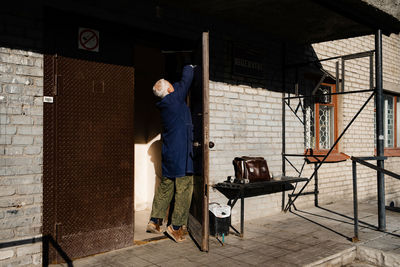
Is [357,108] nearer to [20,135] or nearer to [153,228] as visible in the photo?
[153,228]

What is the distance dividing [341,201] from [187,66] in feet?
15.6

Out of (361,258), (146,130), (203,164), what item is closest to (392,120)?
(361,258)

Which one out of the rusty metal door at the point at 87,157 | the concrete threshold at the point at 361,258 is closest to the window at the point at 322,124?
the concrete threshold at the point at 361,258

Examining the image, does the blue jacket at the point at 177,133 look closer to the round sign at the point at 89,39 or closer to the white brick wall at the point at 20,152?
the round sign at the point at 89,39

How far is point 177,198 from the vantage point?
14.3 feet

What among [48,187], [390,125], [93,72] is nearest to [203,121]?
[93,72]

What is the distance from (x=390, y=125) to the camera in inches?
386

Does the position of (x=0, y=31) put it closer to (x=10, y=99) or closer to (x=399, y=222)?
(x=10, y=99)

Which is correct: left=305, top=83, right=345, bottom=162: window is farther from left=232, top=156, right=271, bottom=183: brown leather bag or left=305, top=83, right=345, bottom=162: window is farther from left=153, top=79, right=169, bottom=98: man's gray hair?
left=153, top=79, right=169, bottom=98: man's gray hair

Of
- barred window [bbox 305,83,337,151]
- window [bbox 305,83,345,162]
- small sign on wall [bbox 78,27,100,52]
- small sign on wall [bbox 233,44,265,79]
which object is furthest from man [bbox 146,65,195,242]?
barred window [bbox 305,83,337,151]

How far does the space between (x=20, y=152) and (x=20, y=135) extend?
0.52 feet

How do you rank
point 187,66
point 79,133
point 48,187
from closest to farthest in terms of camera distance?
point 48,187 < point 79,133 < point 187,66

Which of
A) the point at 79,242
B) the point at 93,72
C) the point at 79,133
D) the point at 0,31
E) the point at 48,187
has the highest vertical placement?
the point at 0,31

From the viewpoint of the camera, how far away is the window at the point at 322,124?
22.8 ft
